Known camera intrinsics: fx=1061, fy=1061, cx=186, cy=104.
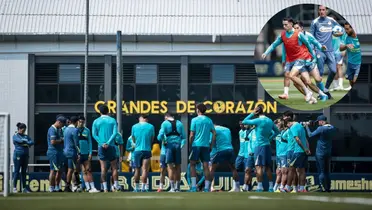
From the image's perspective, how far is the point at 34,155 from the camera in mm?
43500

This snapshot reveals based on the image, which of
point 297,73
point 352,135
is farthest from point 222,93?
point 297,73

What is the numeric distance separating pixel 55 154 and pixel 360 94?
23.6 metres

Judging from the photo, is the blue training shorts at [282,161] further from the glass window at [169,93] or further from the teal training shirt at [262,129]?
the glass window at [169,93]

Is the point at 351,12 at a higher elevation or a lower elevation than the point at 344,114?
higher

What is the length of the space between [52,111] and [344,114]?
39.9 feet

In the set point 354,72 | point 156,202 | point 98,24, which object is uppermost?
Result: point 98,24

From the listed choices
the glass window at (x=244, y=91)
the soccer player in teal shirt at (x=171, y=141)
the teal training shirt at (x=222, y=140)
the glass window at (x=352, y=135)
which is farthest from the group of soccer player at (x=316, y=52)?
the glass window at (x=244, y=91)

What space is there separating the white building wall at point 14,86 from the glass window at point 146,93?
4.63 metres

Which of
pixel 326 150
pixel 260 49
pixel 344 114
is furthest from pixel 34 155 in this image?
pixel 326 150

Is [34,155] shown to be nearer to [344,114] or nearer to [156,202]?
[344,114]

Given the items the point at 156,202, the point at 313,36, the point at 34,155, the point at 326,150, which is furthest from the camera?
the point at 34,155

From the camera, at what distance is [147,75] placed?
4431 cm

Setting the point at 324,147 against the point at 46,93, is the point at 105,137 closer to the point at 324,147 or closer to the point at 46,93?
the point at 324,147

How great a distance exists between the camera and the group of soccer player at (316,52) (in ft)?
97.3
